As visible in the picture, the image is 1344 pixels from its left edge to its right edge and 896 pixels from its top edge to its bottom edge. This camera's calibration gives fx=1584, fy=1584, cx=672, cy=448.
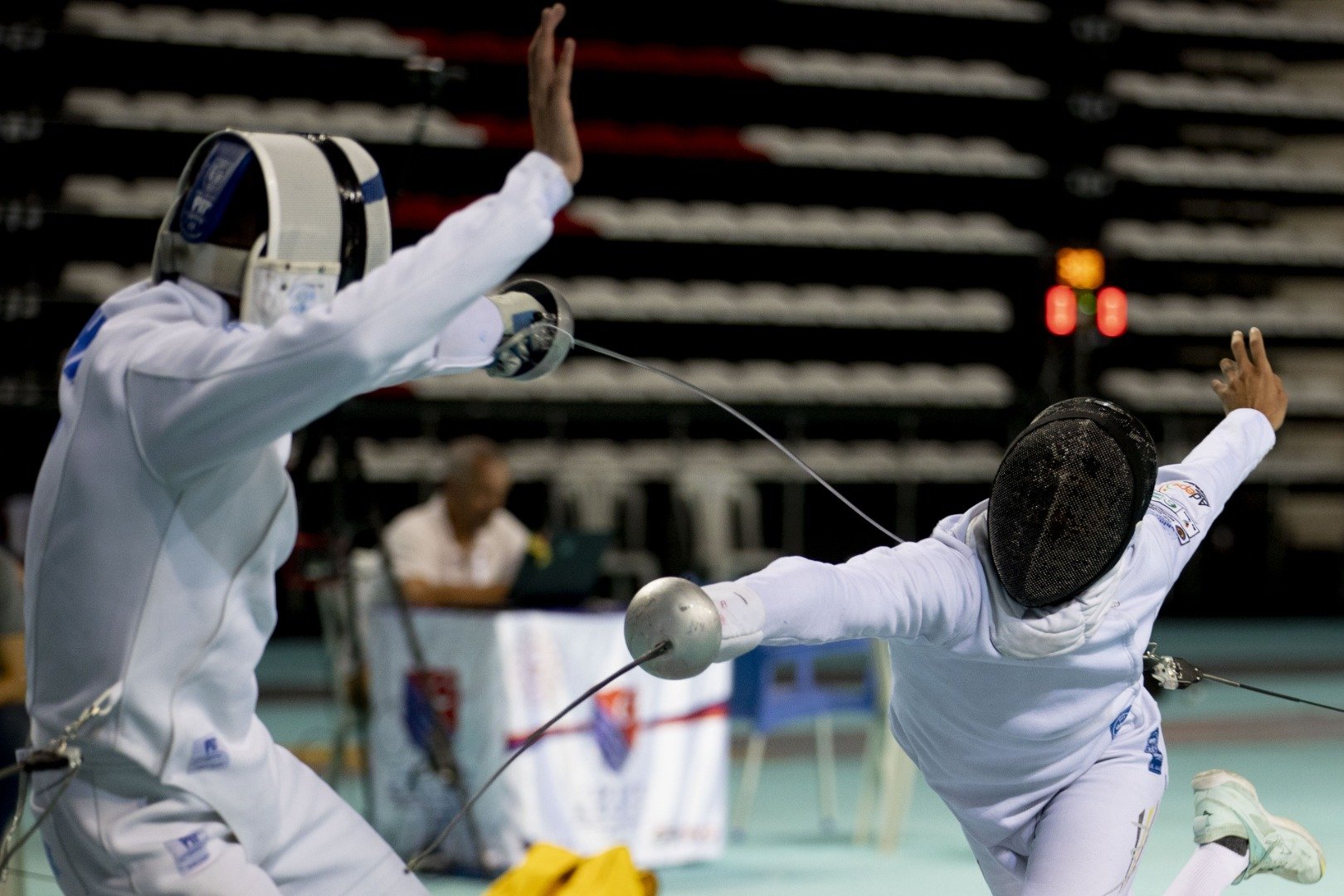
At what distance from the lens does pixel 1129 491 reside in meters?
2.13

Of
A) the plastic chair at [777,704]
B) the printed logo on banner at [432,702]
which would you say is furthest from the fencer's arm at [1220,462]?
the printed logo on banner at [432,702]

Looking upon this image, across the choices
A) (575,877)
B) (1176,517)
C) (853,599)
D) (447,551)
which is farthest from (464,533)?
(853,599)

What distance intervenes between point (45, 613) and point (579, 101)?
24.8ft

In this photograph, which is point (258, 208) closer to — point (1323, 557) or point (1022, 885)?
point (1022, 885)

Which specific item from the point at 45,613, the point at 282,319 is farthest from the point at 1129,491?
the point at 45,613

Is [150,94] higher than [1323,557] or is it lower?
higher

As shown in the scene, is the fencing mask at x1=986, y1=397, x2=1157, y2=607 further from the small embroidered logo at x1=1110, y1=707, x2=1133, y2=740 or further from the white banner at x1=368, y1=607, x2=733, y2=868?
the white banner at x1=368, y1=607, x2=733, y2=868

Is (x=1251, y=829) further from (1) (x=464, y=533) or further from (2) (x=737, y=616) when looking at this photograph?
(1) (x=464, y=533)

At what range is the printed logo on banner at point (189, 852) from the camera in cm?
155

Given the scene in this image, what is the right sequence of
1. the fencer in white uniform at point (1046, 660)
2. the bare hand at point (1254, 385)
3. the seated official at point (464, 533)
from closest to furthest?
the fencer in white uniform at point (1046, 660), the bare hand at point (1254, 385), the seated official at point (464, 533)

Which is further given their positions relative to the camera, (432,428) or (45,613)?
(432,428)

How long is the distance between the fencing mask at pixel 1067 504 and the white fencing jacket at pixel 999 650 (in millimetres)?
39

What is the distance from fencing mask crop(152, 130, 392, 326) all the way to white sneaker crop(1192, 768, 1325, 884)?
1.61 metres

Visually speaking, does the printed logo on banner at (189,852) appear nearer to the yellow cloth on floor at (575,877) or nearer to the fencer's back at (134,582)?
the fencer's back at (134,582)
